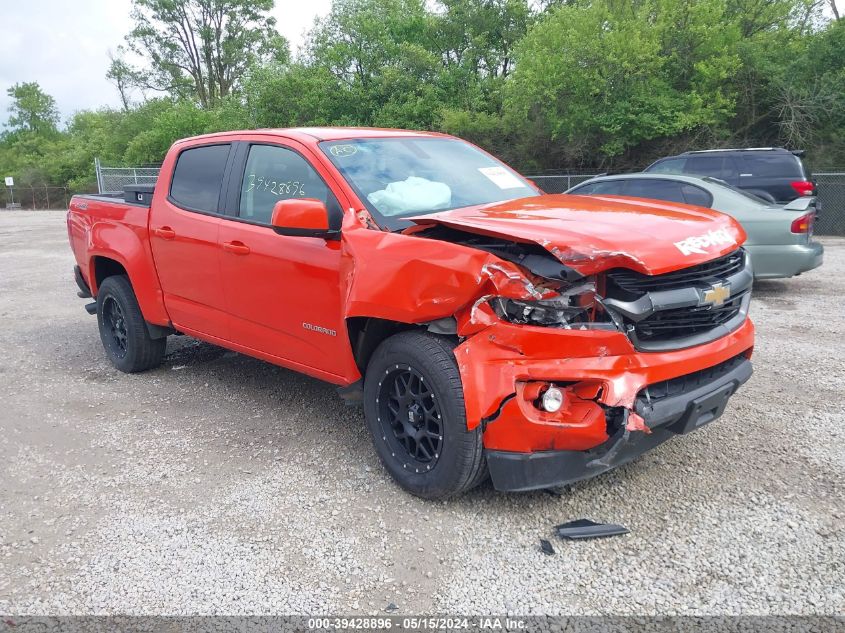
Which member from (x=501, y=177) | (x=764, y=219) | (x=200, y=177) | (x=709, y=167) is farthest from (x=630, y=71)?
(x=200, y=177)

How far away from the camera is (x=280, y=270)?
12.8 ft

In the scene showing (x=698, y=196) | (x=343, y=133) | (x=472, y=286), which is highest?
(x=343, y=133)

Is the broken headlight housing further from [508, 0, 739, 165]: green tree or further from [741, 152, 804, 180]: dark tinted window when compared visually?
[508, 0, 739, 165]: green tree

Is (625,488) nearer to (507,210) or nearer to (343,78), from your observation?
(507,210)

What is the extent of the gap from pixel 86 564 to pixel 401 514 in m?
1.43

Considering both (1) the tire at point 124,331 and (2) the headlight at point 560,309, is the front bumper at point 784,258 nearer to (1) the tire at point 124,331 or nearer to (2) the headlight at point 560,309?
(2) the headlight at point 560,309

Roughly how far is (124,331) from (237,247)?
214 cm

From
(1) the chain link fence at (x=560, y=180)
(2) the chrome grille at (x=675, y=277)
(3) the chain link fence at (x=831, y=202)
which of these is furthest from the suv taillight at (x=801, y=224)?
(1) the chain link fence at (x=560, y=180)

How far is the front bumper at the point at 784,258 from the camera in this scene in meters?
7.65

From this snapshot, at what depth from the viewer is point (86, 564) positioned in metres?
2.91

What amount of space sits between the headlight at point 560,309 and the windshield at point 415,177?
0.88 meters

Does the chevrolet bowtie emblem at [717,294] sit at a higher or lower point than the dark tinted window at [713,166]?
lower

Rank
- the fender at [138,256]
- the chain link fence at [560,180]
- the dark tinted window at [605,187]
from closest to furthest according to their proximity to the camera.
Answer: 1. the fender at [138,256]
2. the dark tinted window at [605,187]
3. the chain link fence at [560,180]

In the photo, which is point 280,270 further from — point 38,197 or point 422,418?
point 38,197
